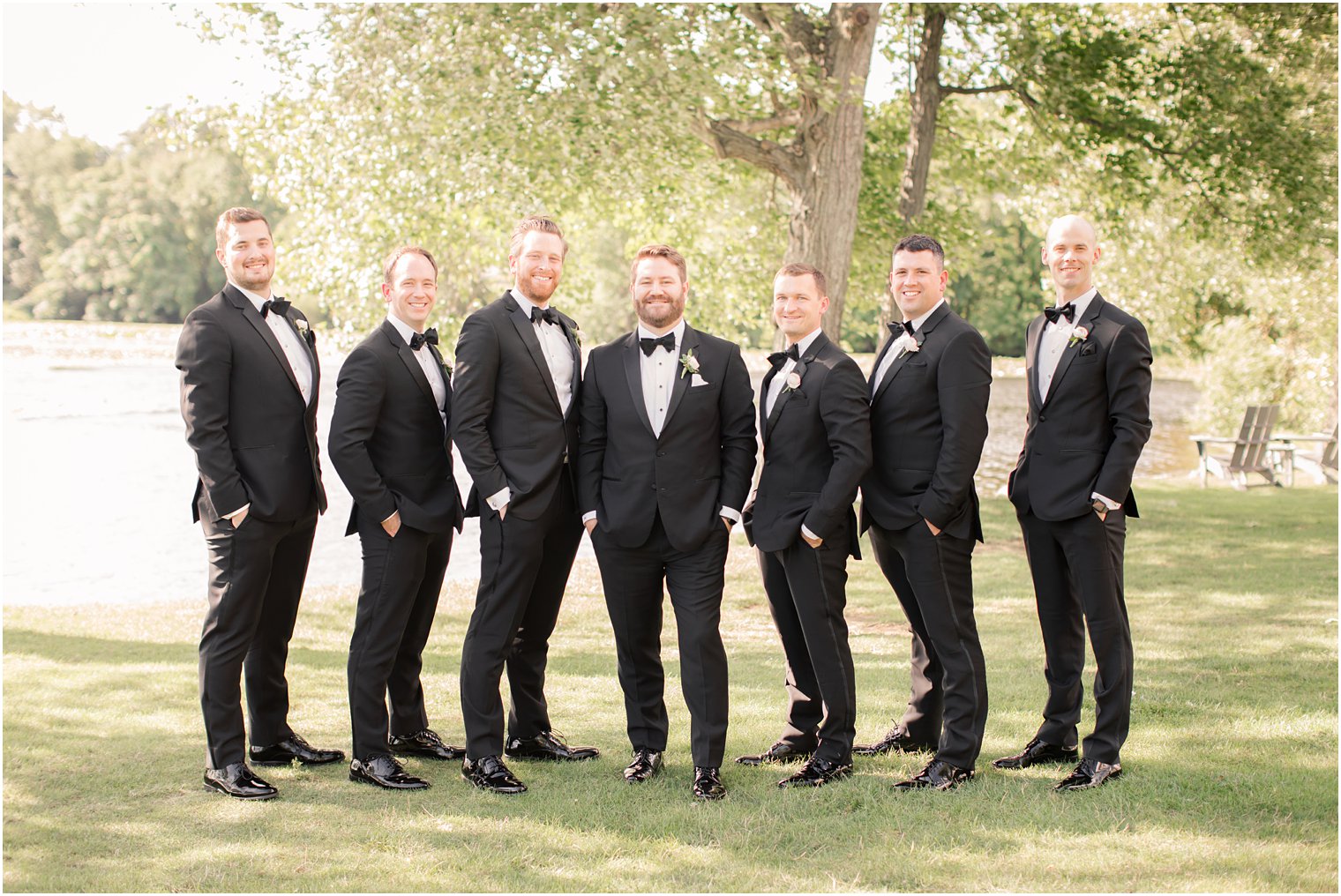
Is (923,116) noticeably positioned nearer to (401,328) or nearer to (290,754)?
(401,328)

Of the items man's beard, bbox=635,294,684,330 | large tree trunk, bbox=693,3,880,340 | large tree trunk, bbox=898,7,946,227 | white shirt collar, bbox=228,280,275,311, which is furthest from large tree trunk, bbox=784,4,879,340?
white shirt collar, bbox=228,280,275,311

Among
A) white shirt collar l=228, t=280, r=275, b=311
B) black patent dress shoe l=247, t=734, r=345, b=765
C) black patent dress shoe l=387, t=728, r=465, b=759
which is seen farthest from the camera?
black patent dress shoe l=387, t=728, r=465, b=759

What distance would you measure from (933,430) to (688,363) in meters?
1.08

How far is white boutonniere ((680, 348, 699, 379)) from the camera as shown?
495cm

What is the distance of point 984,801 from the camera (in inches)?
187

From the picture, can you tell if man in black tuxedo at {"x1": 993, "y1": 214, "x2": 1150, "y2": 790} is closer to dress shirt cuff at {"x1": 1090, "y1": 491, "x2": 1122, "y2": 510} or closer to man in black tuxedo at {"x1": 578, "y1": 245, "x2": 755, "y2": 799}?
dress shirt cuff at {"x1": 1090, "y1": 491, "x2": 1122, "y2": 510}

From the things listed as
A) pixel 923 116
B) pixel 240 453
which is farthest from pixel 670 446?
pixel 923 116

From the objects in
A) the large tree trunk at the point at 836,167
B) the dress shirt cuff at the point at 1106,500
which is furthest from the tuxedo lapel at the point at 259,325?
the large tree trunk at the point at 836,167

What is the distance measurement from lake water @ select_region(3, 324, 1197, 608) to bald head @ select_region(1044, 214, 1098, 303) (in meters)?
8.50

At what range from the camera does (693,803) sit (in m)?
4.75

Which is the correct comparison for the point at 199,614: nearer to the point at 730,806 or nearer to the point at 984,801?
the point at 730,806

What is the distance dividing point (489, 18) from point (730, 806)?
7.83 meters

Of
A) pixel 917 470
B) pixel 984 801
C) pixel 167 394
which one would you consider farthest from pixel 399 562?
pixel 167 394

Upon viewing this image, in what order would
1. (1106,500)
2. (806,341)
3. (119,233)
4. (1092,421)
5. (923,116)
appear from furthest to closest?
(119,233)
(923,116)
(806,341)
(1092,421)
(1106,500)
